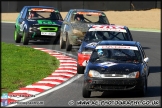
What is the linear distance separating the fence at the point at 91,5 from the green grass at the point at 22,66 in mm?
26968

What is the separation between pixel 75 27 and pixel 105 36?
12.3 ft

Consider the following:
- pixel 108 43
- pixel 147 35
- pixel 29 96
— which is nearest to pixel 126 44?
pixel 108 43

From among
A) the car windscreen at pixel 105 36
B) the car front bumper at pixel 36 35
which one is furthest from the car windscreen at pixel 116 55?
the car front bumper at pixel 36 35

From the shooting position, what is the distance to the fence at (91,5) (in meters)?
51.2

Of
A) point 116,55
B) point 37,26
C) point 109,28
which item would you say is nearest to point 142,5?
point 37,26

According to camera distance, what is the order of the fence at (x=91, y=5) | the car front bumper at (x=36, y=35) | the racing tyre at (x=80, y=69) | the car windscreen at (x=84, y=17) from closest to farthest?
the racing tyre at (x=80, y=69)
the car windscreen at (x=84, y=17)
the car front bumper at (x=36, y=35)
the fence at (x=91, y=5)

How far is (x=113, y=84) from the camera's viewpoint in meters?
12.6

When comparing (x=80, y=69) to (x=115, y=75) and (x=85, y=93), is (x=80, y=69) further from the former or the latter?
(x=115, y=75)

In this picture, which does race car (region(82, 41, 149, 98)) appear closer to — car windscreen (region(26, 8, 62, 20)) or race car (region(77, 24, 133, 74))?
race car (region(77, 24, 133, 74))

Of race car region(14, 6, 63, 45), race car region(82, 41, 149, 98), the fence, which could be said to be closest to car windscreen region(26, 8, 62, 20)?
race car region(14, 6, 63, 45)

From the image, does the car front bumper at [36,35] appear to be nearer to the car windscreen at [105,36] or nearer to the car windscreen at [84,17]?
the car windscreen at [84,17]

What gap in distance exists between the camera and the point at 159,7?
52.5 metres

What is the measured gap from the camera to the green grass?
15075mm

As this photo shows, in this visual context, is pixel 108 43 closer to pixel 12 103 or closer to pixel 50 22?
pixel 12 103
